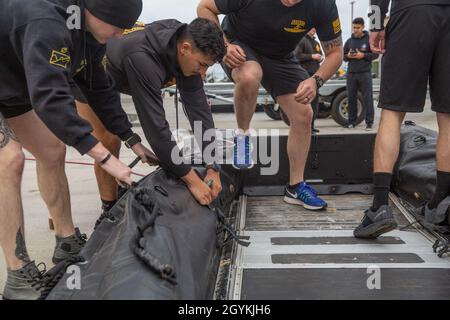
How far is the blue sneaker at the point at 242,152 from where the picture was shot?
336cm

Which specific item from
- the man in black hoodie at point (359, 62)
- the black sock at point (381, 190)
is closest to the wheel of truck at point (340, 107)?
the man in black hoodie at point (359, 62)

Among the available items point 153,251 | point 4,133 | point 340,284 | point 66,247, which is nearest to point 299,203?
point 340,284

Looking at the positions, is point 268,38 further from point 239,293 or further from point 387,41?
point 239,293

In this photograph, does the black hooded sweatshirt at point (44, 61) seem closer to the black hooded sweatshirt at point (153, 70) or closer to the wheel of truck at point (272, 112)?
the black hooded sweatshirt at point (153, 70)

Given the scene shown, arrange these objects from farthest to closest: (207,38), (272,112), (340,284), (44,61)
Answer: (272,112) → (207,38) → (340,284) → (44,61)

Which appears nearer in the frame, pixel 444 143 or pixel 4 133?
pixel 4 133

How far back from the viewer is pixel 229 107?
12750 millimetres

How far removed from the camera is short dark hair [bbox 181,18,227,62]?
90.0 inches

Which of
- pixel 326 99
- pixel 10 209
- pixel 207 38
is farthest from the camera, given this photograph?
pixel 326 99

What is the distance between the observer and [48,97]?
175 centimetres

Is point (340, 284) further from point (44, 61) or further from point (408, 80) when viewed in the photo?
point (44, 61)

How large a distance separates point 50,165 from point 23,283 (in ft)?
2.18

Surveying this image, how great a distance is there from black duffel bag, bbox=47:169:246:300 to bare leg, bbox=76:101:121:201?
2.77ft

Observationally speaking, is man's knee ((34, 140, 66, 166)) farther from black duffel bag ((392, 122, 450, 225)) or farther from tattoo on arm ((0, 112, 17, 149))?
black duffel bag ((392, 122, 450, 225))
